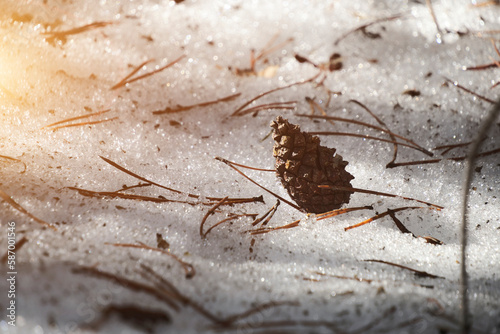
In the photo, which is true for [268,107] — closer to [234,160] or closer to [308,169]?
[234,160]

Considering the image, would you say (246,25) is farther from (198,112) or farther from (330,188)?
(330,188)

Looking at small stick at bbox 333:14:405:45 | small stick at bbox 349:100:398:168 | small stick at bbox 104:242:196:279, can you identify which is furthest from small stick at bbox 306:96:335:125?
small stick at bbox 104:242:196:279

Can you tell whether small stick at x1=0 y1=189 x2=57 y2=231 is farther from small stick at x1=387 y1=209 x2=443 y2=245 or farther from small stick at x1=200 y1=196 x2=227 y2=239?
small stick at x1=387 y1=209 x2=443 y2=245

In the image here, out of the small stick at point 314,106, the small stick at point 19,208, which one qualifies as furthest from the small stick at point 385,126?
the small stick at point 19,208

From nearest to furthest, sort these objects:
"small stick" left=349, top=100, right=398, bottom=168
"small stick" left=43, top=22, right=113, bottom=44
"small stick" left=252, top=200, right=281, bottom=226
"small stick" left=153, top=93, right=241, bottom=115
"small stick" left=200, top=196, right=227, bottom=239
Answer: "small stick" left=200, top=196, right=227, bottom=239 < "small stick" left=252, top=200, right=281, bottom=226 < "small stick" left=349, top=100, right=398, bottom=168 < "small stick" left=153, top=93, right=241, bottom=115 < "small stick" left=43, top=22, right=113, bottom=44

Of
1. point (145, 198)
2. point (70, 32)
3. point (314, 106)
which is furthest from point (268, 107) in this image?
point (70, 32)

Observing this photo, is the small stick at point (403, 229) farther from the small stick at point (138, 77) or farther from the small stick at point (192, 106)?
the small stick at point (138, 77)
